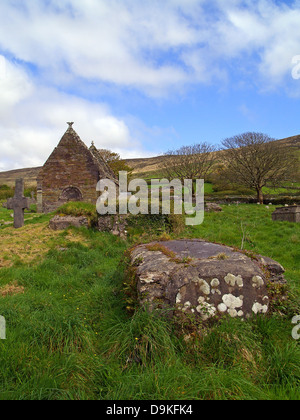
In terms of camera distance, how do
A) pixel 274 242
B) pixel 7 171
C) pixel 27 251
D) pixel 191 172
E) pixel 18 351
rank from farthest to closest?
pixel 7 171 → pixel 191 172 → pixel 274 242 → pixel 27 251 → pixel 18 351

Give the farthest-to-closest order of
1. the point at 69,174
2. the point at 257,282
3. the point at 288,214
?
the point at 69,174 → the point at 288,214 → the point at 257,282

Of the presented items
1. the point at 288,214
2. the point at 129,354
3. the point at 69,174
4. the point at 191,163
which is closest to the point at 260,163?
the point at 191,163

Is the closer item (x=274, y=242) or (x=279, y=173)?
(x=274, y=242)

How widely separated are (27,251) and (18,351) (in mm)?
5727

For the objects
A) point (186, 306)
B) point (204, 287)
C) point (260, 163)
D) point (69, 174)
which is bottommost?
point (186, 306)

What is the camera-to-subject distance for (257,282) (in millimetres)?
3709

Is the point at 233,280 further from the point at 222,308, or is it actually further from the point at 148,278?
the point at 148,278

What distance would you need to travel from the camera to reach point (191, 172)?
38.7 meters

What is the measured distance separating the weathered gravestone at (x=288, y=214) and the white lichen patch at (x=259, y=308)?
12.0 m

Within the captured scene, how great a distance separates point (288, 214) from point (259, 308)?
1232 cm

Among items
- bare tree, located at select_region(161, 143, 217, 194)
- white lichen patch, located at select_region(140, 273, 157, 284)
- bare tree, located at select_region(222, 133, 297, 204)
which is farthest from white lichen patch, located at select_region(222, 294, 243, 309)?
bare tree, located at select_region(161, 143, 217, 194)
